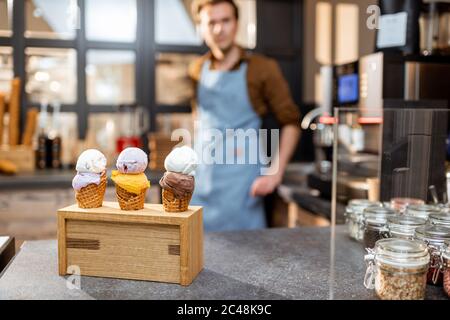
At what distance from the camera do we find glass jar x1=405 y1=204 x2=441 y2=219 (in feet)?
3.45

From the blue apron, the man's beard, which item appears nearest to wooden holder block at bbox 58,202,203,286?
the blue apron

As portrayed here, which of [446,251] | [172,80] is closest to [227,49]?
[172,80]

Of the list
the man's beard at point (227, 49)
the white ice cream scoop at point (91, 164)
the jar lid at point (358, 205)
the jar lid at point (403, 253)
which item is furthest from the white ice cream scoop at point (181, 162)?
the man's beard at point (227, 49)

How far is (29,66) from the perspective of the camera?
2.99 m

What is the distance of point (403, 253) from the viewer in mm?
802

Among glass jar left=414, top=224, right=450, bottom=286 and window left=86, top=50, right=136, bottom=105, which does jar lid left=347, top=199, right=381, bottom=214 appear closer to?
glass jar left=414, top=224, right=450, bottom=286

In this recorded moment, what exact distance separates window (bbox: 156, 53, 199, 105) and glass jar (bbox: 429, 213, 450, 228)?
7.59 ft

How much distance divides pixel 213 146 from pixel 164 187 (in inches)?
14.5

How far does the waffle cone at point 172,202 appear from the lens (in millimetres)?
893

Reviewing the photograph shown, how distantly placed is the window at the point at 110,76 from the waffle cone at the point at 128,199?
7.52 ft

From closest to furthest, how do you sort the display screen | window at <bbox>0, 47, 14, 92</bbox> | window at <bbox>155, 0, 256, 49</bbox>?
the display screen < window at <bbox>0, 47, 14, 92</bbox> < window at <bbox>155, 0, 256, 49</bbox>

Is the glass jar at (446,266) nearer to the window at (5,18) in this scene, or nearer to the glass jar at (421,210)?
the glass jar at (421,210)
